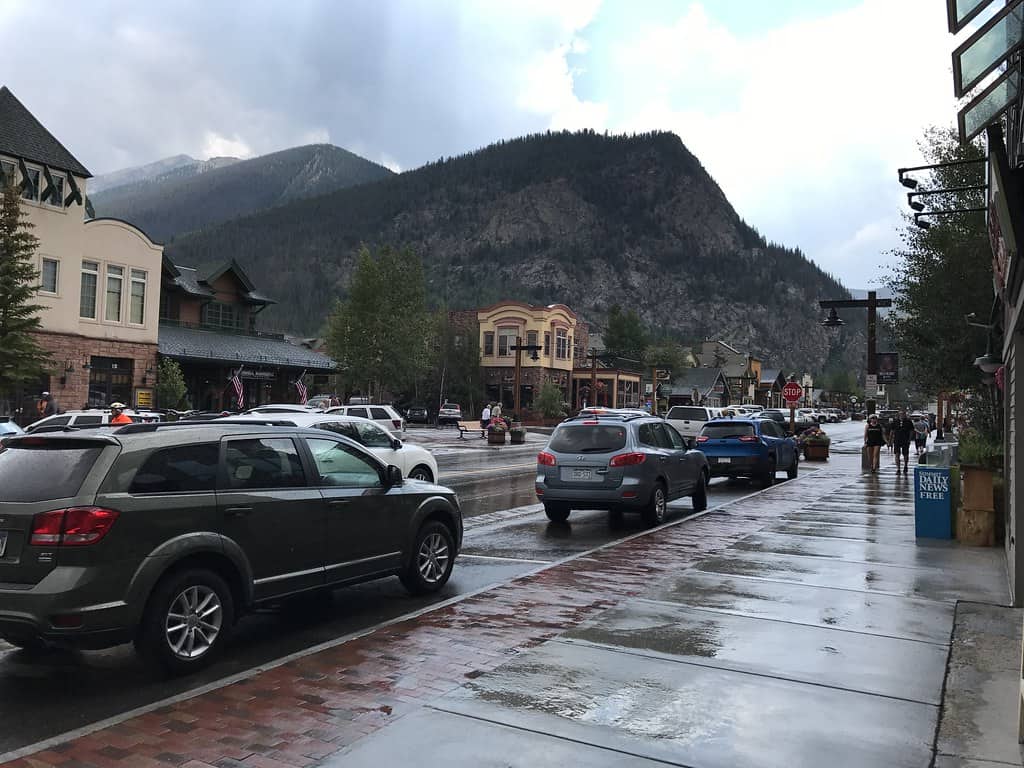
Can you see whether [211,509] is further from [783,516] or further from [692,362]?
[692,362]

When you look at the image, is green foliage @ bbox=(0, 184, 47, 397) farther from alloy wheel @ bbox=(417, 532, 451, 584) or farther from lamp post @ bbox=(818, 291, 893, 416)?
lamp post @ bbox=(818, 291, 893, 416)

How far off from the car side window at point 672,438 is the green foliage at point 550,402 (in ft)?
155

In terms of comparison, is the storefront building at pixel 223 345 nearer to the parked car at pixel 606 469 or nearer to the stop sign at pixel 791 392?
the stop sign at pixel 791 392

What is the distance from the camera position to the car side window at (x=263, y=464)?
6020mm

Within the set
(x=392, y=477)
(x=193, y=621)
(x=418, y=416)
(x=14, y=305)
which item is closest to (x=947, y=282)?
(x=392, y=477)

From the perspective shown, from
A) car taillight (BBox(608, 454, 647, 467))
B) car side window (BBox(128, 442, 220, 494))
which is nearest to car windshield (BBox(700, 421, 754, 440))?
car taillight (BBox(608, 454, 647, 467))

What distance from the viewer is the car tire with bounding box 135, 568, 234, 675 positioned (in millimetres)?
5207

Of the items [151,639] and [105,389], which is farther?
[105,389]

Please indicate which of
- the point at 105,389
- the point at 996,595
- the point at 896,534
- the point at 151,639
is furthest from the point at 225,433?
the point at 105,389

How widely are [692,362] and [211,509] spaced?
119 metres

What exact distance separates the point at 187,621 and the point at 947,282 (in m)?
17.5

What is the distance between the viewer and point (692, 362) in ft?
397

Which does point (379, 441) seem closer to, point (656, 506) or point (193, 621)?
point (656, 506)

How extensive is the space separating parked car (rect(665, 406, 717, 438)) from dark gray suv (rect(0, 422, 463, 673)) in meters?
30.6
